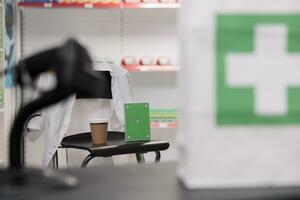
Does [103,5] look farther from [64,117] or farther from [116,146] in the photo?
[116,146]

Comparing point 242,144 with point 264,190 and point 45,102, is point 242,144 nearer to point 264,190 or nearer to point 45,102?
point 264,190

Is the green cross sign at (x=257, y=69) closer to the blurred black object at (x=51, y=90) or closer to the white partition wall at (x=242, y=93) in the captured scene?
the white partition wall at (x=242, y=93)

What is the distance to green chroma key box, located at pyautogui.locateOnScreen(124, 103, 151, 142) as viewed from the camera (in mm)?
2559

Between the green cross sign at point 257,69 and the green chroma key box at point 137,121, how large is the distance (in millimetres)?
1672

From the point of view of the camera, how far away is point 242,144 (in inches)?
34.8

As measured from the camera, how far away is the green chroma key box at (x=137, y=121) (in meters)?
2.56

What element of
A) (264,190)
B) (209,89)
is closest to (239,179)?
(264,190)

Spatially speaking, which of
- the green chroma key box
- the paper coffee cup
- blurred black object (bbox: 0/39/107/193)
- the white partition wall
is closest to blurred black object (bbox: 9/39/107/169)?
blurred black object (bbox: 0/39/107/193)

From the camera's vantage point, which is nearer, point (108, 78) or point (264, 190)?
point (264, 190)

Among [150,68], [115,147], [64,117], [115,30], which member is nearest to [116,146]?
[115,147]

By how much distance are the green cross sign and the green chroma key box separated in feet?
5.49

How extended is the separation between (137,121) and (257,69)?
1.74 m

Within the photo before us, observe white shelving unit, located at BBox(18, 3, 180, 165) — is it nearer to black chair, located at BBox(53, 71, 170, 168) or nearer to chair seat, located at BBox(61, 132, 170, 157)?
black chair, located at BBox(53, 71, 170, 168)

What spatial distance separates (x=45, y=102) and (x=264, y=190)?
0.45m
